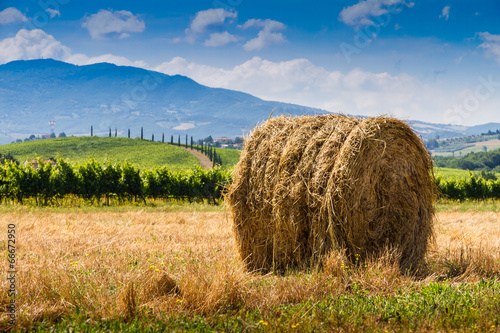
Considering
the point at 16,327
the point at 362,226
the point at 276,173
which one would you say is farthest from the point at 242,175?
the point at 16,327

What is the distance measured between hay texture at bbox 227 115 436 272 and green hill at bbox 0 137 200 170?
8042cm

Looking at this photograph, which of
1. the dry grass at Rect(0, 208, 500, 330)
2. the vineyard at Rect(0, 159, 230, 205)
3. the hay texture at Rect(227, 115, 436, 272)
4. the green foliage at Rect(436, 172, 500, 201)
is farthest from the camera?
the green foliage at Rect(436, 172, 500, 201)

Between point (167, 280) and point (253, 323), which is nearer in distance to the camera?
point (253, 323)

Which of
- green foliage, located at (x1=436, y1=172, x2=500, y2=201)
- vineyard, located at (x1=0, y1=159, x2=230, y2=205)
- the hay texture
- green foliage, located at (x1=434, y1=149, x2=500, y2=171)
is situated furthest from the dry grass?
green foliage, located at (x1=434, y1=149, x2=500, y2=171)

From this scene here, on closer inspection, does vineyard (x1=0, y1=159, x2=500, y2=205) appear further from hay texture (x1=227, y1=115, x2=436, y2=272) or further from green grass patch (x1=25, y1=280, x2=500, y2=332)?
green grass patch (x1=25, y1=280, x2=500, y2=332)

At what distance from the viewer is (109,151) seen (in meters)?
100

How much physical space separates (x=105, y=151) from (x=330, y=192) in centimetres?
10176

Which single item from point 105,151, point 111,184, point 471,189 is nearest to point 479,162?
point 471,189

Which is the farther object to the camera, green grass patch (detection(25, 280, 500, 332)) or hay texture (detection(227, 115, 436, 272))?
hay texture (detection(227, 115, 436, 272))

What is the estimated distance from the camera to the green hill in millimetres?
91250

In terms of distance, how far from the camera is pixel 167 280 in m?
5.40

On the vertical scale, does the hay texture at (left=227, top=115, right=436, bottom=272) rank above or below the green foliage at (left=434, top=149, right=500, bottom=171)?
above

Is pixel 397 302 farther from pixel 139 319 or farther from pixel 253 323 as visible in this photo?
pixel 139 319

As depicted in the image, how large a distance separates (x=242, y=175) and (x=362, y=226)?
7.71 ft
